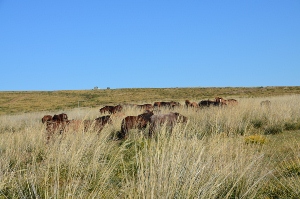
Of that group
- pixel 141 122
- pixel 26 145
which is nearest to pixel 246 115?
pixel 141 122

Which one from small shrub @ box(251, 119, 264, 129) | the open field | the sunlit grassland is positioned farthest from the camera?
the open field

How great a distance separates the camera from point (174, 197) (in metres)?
3.48

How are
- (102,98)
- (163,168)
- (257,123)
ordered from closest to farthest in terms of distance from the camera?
1. (163,168)
2. (257,123)
3. (102,98)

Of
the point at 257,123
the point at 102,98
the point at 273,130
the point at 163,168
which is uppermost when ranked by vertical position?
the point at 102,98

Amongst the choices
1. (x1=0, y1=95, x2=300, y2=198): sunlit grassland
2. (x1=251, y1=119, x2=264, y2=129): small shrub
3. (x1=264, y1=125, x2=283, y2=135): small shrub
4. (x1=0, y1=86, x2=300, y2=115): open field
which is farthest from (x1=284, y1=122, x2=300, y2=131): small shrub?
(x1=0, y1=86, x2=300, y2=115): open field

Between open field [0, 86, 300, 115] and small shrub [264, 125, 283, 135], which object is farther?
open field [0, 86, 300, 115]

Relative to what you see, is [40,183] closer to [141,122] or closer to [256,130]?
[141,122]

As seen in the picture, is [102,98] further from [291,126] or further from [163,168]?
[163,168]

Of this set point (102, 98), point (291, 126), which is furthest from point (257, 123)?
point (102, 98)

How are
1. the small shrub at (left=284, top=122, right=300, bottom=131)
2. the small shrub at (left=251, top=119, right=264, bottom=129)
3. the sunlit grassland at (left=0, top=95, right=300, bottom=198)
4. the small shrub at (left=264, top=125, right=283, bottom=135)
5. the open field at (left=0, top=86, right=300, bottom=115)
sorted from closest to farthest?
the sunlit grassland at (left=0, top=95, right=300, bottom=198) < the small shrub at (left=264, top=125, right=283, bottom=135) < the small shrub at (left=284, top=122, right=300, bottom=131) < the small shrub at (left=251, top=119, right=264, bottom=129) < the open field at (left=0, top=86, right=300, bottom=115)

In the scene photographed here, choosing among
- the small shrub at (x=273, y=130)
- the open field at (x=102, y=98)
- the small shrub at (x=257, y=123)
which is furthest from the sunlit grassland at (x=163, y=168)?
the open field at (x=102, y=98)

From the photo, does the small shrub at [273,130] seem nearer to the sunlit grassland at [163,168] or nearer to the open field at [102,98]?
the sunlit grassland at [163,168]

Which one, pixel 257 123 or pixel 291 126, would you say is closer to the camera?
pixel 291 126

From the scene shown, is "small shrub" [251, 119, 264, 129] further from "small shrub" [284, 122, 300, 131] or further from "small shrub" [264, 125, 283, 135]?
"small shrub" [264, 125, 283, 135]
